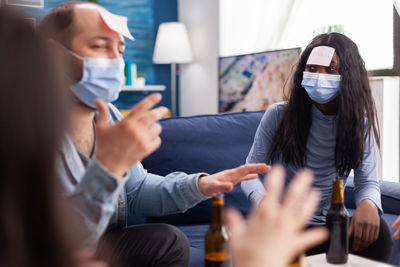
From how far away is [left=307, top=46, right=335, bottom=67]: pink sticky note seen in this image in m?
1.65

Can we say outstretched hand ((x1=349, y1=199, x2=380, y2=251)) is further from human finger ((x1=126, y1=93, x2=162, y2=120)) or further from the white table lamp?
the white table lamp

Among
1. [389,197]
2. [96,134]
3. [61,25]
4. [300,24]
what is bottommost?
[389,197]

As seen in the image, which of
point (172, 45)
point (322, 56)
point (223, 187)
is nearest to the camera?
point (223, 187)

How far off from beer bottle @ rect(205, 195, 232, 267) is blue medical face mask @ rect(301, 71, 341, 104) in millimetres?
876

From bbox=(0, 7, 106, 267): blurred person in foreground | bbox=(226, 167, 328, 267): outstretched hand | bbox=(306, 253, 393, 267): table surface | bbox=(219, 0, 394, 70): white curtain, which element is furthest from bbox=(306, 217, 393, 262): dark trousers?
bbox=(219, 0, 394, 70): white curtain

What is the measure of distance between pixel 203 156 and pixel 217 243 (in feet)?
3.37

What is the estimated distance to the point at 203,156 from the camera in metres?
2.00

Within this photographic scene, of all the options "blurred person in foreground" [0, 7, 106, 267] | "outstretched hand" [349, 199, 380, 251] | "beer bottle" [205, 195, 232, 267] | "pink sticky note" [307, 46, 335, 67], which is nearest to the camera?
"blurred person in foreground" [0, 7, 106, 267]

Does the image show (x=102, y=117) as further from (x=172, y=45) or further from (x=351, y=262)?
(x=172, y=45)

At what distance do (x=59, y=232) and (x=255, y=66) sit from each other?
308cm

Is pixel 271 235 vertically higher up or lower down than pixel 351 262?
higher up

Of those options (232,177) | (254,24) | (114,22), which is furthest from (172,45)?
(232,177)

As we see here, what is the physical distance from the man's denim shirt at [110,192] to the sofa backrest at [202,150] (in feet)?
1.59

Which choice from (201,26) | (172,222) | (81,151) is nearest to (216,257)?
(81,151)
